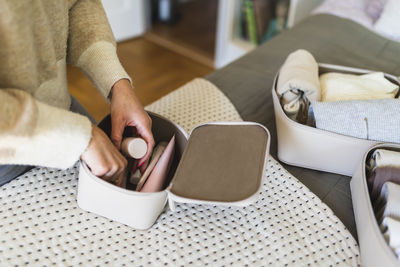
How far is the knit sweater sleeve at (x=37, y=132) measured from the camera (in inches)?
19.6

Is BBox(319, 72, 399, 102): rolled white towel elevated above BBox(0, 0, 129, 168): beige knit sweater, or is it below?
below

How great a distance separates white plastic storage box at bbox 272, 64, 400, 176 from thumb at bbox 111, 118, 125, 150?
0.34 meters

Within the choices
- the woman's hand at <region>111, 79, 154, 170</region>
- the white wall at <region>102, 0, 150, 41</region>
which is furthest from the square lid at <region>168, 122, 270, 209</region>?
the white wall at <region>102, 0, 150, 41</region>

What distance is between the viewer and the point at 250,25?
2.20 m

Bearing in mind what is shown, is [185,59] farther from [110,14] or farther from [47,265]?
[47,265]

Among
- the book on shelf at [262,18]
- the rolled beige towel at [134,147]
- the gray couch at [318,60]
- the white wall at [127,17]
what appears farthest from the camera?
the white wall at [127,17]

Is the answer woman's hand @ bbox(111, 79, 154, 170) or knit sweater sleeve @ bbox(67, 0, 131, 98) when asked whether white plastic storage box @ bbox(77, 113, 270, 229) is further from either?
knit sweater sleeve @ bbox(67, 0, 131, 98)

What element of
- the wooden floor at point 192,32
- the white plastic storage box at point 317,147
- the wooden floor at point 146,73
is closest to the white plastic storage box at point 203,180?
the white plastic storage box at point 317,147

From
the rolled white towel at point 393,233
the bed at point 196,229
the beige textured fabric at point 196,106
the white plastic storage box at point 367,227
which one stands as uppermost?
the rolled white towel at point 393,233

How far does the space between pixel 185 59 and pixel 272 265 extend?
6.74ft

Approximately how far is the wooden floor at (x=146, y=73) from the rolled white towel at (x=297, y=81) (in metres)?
1.26

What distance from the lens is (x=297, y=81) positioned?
0.79 meters

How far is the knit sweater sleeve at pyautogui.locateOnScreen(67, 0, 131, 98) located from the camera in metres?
0.76

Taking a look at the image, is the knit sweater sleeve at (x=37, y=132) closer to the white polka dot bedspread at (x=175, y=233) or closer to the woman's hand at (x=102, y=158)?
the woman's hand at (x=102, y=158)
